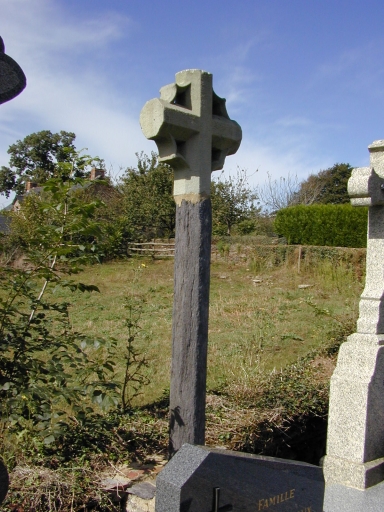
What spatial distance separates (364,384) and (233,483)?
2.10 meters

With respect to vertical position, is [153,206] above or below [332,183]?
below

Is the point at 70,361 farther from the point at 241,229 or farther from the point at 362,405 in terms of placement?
the point at 241,229

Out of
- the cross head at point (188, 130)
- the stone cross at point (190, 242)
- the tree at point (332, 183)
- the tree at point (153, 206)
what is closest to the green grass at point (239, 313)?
the stone cross at point (190, 242)

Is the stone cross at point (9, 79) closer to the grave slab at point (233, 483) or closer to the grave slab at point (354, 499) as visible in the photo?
the grave slab at point (233, 483)

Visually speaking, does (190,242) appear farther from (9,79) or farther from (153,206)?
(153,206)

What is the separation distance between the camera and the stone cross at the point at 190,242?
3.05m

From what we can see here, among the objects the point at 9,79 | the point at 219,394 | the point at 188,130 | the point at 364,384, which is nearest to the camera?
the point at 9,79

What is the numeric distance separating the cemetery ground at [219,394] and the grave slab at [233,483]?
806 mm

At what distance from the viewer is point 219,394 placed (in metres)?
4.80

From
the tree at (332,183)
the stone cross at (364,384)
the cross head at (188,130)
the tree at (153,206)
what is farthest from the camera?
the tree at (332,183)

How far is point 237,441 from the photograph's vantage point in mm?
3918

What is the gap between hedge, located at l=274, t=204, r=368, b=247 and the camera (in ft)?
58.2

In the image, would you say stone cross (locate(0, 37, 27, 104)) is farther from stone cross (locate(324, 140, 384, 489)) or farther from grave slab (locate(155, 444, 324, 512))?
stone cross (locate(324, 140, 384, 489))

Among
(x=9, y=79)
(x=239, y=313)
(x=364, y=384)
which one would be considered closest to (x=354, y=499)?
(x=364, y=384)
